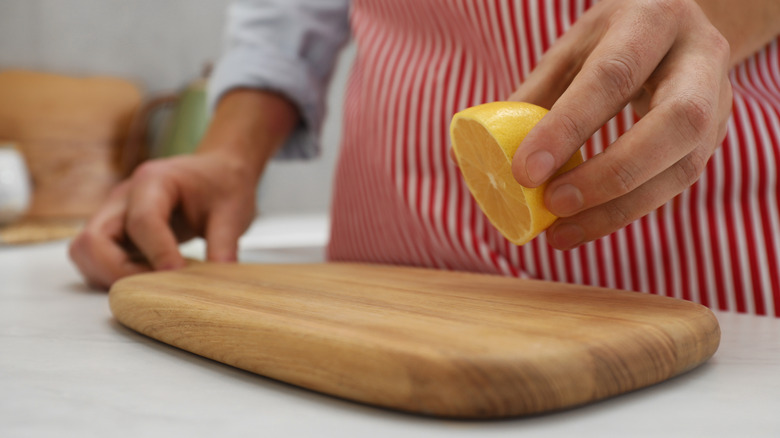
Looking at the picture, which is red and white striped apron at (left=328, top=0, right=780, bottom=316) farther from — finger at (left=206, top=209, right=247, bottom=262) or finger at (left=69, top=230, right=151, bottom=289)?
finger at (left=69, top=230, right=151, bottom=289)

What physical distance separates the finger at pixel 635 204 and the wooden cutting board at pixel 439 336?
5 cm

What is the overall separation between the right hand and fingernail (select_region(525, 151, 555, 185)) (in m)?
0.47

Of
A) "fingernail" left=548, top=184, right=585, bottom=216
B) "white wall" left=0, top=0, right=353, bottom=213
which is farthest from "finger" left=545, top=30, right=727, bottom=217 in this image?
"white wall" left=0, top=0, right=353, bottom=213

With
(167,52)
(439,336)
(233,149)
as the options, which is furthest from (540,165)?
(167,52)

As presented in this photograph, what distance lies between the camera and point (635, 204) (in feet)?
1.62

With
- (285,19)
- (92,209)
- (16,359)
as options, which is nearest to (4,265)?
(285,19)

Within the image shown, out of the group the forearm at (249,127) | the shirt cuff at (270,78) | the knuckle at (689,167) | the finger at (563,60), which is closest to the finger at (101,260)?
the forearm at (249,127)

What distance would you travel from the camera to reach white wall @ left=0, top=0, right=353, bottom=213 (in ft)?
8.39

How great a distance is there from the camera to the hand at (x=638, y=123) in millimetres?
447

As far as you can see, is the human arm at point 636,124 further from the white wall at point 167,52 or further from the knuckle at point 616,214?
the white wall at point 167,52

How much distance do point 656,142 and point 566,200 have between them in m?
0.06

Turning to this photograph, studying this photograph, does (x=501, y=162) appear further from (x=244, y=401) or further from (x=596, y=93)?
(x=244, y=401)

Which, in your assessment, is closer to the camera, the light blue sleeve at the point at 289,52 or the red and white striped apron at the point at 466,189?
the red and white striped apron at the point at 466,189

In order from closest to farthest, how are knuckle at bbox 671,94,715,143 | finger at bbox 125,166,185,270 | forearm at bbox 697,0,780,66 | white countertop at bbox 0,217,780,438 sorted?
1. white countertop at bbox 0,217,780,438
2. knuckle at bbox 671,94,715,143
3. forearm at bbox 697,0,780,66
4. finger at bbox 125,166,185,270
